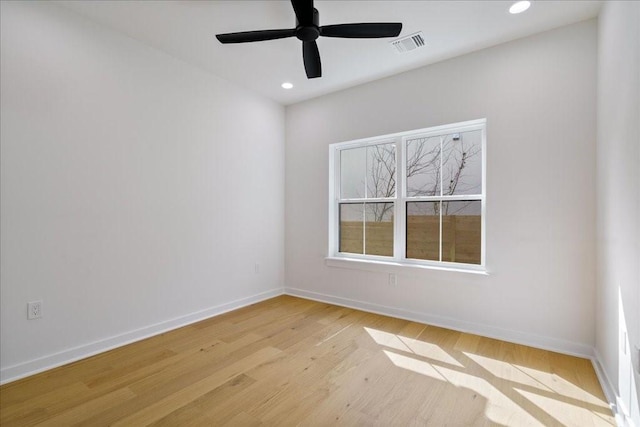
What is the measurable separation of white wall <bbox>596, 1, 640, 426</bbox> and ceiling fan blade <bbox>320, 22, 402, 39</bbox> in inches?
49.6

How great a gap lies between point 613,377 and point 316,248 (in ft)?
9.54

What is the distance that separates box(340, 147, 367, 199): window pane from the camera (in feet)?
12.7

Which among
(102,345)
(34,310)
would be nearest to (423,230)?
(102,345)

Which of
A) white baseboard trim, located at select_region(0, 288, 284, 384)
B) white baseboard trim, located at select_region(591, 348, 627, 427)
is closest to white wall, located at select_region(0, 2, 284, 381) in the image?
white baseboard trim, located at select_region(0, 288, 284, 384)

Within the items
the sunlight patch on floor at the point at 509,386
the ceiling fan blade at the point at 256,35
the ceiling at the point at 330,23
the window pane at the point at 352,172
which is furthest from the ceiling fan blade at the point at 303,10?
the sunlight patch on floor at the point at 509,386

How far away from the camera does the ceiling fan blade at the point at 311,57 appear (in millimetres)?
2324

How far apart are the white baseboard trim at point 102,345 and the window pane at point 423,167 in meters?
2.49

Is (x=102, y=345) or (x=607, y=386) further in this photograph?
(x=102, y=345)

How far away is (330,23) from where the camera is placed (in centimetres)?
250

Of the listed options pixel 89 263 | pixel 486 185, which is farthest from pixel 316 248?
pixel 89 263

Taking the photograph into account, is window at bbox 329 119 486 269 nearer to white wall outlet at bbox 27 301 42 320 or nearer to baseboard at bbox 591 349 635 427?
baseboard at bbox 591 349 635 427

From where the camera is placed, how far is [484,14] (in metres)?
2.37

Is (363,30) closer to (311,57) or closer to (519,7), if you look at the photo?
(311,57)

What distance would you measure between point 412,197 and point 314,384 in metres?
2.20
